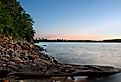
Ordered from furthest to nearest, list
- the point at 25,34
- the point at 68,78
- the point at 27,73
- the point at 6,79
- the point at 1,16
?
the point at 25,34 < the point at 1,16 < the point at 68,78 < the point at 27,73 < the point at 6,79

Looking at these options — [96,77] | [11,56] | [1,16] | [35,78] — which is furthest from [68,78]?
[1,16]

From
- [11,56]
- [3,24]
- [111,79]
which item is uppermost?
[3,24]

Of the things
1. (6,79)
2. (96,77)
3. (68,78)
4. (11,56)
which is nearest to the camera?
(6,79)

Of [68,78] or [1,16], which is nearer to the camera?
[68,78]

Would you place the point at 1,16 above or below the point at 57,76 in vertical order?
above

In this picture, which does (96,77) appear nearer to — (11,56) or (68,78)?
(68,78)

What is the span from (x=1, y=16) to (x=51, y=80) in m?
27.4

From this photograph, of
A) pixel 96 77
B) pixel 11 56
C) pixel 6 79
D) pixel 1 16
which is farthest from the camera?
pixel 1 16

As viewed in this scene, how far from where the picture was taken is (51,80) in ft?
66.7

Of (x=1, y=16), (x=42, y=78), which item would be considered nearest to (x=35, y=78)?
(x=42, y=78)

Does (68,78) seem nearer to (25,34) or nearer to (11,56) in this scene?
(11,56)

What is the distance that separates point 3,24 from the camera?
4622 cm

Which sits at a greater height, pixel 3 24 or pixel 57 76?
pixel 3 24

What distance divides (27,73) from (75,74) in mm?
4403
